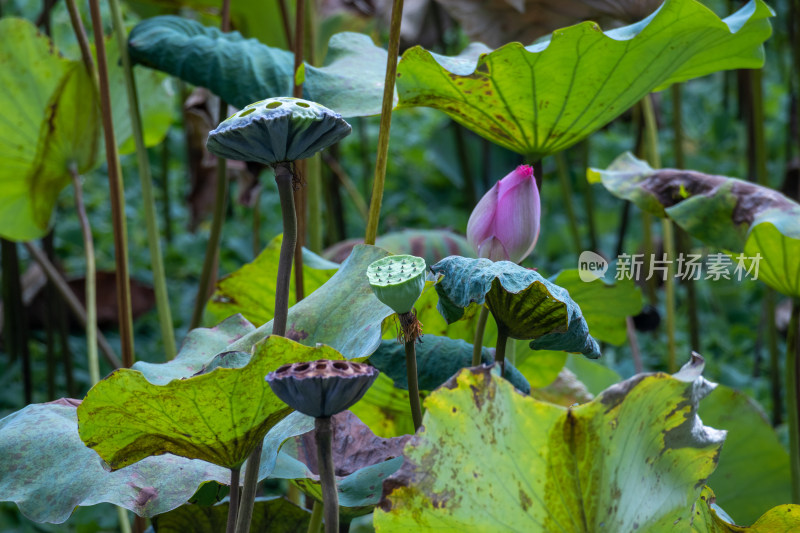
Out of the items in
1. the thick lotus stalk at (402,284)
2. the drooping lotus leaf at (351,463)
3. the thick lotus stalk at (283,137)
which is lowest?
the drooping lotus leaf at (351,463)

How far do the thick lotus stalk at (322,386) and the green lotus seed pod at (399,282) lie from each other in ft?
0.14

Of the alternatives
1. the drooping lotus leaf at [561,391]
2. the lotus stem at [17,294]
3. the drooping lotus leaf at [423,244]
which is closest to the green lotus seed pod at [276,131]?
the drooping lotus leaf at [561,391]

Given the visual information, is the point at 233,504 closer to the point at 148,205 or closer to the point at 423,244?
the point at 148,205

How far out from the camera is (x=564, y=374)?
1056 mm

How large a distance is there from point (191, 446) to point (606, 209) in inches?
102

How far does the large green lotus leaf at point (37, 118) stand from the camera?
1.06m

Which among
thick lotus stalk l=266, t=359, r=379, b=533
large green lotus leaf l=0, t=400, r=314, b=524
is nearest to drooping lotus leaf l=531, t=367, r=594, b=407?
large green lotus leaf l=0, t=400, r=314, b=524

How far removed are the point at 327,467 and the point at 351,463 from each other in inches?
8.8

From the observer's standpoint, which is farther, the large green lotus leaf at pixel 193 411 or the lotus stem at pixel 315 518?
the lotus stem at pixel 315 518

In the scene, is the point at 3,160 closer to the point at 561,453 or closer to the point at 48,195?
the point at 48,195

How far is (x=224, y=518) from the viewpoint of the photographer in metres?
0.69

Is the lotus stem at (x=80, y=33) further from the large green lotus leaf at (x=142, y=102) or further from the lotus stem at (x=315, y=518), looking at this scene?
the lotus stem at (x=315, y=518)

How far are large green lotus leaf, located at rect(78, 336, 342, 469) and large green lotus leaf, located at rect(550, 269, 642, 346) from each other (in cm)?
40

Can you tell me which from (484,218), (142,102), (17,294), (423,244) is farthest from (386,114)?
(17,294)
